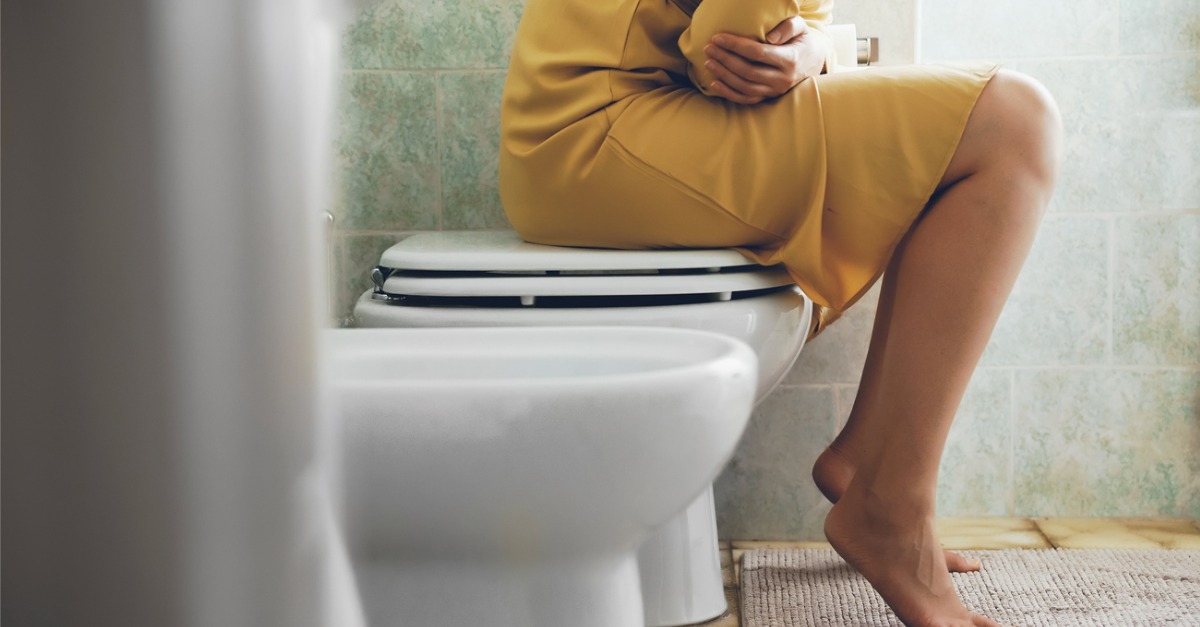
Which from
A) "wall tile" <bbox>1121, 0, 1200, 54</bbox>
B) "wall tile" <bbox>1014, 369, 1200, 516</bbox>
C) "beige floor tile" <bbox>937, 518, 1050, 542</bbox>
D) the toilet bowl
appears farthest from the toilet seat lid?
"wall tile" <bbox>1121, 0, 1200, 54</bbox>

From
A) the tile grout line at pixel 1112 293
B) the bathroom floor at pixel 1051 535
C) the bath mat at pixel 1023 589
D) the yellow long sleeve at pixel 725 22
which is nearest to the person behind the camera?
the yellow long sleeve at pixel 725 22

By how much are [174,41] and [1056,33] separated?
1.54 metres

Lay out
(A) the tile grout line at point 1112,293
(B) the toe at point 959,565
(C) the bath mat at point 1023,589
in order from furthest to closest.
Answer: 1. (A) the tile grout line at point 1112,293
2. (B) the toe at point 959,565
3. (C) the bath mat at point 1023,589

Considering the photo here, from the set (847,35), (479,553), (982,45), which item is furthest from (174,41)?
(982,45)

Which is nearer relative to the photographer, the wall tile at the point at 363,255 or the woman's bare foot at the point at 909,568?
the woman's bare foot at the point at 909,568

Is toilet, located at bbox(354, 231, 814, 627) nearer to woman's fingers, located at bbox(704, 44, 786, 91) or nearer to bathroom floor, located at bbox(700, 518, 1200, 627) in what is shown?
woman's fingers, located at bbox(704, 44, 786, 91)

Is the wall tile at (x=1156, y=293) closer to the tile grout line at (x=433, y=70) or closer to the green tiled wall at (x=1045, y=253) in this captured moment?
the green tiled wall at (x=1045, y=253)

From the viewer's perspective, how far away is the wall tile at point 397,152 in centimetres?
144

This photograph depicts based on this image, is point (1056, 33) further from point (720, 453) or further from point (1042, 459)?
point (720, 453)

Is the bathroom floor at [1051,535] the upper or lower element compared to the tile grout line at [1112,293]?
lower

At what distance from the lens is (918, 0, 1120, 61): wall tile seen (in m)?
1.46

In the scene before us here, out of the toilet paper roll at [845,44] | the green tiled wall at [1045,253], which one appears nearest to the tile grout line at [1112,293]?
the green tiled wall at [1045,253]

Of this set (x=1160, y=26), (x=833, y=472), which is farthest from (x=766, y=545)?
(x=1160, y=26)

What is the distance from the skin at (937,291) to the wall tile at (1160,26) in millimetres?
586
